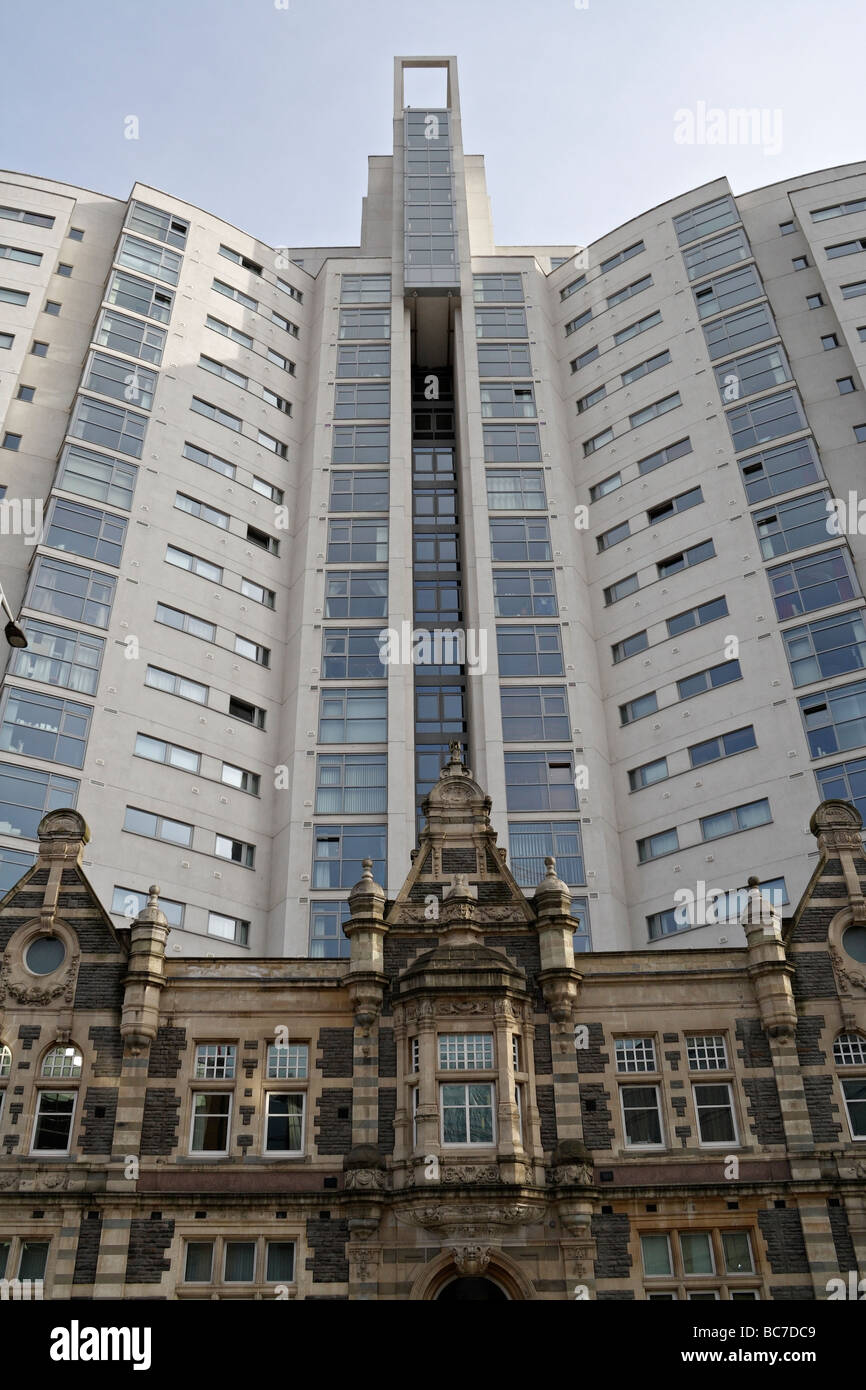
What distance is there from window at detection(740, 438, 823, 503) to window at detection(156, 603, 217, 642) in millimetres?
29553

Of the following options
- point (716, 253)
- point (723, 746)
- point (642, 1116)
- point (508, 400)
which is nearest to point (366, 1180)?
point (642, 1116)

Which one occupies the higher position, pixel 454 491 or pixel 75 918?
pixel 454 491

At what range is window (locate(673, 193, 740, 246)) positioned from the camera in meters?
71.1

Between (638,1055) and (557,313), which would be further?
(557,313)

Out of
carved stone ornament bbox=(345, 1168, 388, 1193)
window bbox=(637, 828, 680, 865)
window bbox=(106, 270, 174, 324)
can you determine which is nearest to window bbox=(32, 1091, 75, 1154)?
carved stone ornament bbox=(345, 1168, 388, 1193)

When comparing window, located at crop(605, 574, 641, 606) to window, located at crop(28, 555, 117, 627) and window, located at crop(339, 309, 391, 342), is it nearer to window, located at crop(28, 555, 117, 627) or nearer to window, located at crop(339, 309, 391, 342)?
window, located at crop(339, 309, 391, 342)

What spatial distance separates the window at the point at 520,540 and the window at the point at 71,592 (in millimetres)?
21243

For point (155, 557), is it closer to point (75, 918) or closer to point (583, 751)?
point (583, 751)

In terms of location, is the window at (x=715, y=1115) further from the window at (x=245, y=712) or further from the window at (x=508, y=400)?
the window at (x=508, y=400)

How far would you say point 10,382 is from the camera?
60.5 meters
